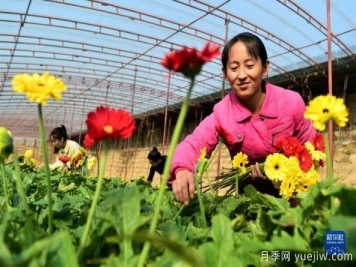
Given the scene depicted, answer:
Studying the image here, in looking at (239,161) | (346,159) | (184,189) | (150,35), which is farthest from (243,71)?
(150,35)

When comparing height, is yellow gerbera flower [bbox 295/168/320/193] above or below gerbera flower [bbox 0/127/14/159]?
below

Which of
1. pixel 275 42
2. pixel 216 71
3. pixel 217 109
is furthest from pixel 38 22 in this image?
pixel 217 109

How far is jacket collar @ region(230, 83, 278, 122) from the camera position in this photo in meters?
1.46

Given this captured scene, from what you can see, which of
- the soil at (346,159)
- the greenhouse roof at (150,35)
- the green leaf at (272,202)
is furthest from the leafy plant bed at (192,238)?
the soil at (346,159)

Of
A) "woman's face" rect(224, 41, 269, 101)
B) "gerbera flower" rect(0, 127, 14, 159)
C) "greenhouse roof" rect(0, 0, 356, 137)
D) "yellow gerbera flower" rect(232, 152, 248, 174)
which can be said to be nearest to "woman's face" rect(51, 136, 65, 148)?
"greenhouse roof" rect(0, 0, 356, 137)

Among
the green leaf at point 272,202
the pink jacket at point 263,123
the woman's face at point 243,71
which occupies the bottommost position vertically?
the green leaf at point 272,202

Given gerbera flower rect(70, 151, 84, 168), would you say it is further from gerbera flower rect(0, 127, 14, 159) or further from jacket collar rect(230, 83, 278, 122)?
gerbera flower rect(0, 127, 14, 159)

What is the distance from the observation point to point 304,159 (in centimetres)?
99

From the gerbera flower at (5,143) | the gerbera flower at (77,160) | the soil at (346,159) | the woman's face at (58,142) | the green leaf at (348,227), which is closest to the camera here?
the green leaf at (348,227)

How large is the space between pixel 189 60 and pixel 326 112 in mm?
278

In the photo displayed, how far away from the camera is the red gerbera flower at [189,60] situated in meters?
0.48

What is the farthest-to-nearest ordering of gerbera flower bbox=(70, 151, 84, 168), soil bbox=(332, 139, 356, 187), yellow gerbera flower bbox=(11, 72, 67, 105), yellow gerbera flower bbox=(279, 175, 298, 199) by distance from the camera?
soil bbox=(332, 139, 356, 187) → gerbera flower bbox=(70, 151, 84, 168) → yellow gerbera flower bbox=(279, 175, 298, 199) → yellow gerbera flower bbox=(11, 72, 67, 105)

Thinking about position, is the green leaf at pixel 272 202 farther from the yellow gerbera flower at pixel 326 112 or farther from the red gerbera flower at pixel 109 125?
the red gerbera flower at pixel 109 125

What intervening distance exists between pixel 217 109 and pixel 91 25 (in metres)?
7.85
